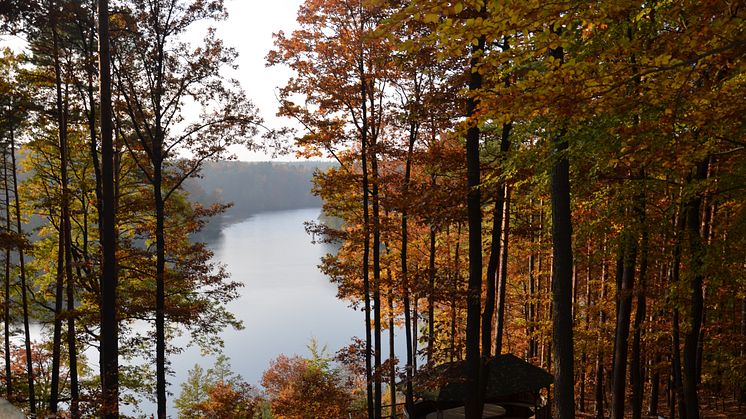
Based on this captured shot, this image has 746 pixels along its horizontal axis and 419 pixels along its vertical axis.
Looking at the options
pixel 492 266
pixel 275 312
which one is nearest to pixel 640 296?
pixel 492 266

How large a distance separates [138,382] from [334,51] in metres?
12.4

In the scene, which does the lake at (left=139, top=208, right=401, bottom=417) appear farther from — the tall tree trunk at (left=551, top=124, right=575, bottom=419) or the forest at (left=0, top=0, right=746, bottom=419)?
the tall tree trunk at (left=551, top=124, right=575, bottom=419)

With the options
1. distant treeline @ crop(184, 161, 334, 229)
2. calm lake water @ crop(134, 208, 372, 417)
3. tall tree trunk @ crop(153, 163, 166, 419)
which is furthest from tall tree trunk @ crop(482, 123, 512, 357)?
distant treeline @ crop(184, 161, 334, 229)

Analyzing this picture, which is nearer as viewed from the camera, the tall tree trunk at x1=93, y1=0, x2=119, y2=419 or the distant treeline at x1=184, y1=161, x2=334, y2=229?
the tall tree trunk at x1=93, y1=0, x2=119, y2=419

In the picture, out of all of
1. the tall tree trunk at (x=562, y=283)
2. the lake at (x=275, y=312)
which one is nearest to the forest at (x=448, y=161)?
the tall tree trunk at (x=562, y=283)

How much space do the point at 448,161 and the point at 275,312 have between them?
141ft

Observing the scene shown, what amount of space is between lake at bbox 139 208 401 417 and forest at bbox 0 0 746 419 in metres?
15.5

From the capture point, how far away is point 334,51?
40.9 feet

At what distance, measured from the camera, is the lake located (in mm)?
41188

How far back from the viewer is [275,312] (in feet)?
166

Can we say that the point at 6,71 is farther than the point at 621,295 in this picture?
Yes

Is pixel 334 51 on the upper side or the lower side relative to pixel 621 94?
upper

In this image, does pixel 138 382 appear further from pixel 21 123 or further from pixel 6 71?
pixel 6 71

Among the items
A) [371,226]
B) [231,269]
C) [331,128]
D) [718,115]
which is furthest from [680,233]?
[231,269]
